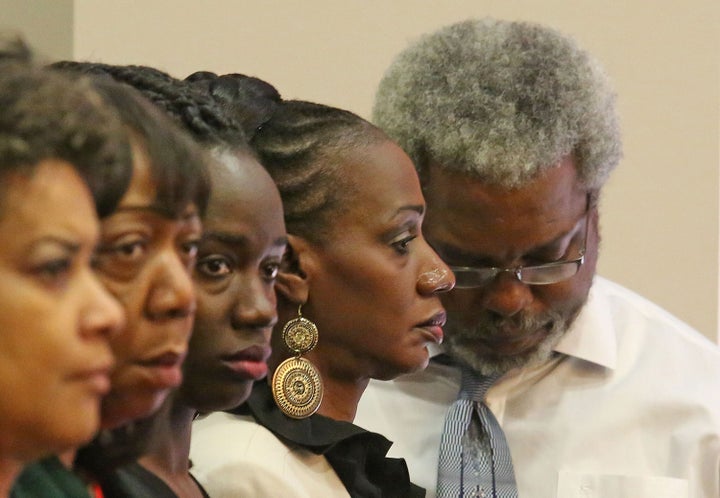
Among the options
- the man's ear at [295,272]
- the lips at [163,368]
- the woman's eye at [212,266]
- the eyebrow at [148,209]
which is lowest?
the man's ear at [295,272]

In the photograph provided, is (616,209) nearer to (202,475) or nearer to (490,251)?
(490,251)

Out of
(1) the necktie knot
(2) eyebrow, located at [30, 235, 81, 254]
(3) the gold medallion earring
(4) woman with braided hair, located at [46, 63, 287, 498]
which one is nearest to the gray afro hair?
(1) the necktie knot

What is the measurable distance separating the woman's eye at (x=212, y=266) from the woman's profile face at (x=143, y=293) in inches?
8.4

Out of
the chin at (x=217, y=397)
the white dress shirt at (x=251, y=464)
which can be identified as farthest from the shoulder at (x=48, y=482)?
the white dress shirt at (x=251, y=464)

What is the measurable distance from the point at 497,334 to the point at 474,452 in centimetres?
18

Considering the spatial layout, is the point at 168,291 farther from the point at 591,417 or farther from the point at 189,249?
the point at 591,417

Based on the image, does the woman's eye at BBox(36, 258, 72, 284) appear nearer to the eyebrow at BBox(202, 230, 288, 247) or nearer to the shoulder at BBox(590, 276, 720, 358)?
the eyebrow at BBox(202, 230, 288, 247)

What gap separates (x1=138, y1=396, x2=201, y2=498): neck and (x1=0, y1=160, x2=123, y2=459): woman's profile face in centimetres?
38

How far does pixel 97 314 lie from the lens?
0.80 meters

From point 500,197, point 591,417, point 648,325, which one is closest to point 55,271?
point 500,197

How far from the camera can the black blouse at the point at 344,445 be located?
1.44m

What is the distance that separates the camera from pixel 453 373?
83.3 inches

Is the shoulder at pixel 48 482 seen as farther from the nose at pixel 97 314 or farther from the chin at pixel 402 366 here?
the chin at pixel 402 366

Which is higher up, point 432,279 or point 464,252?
point 432,279
